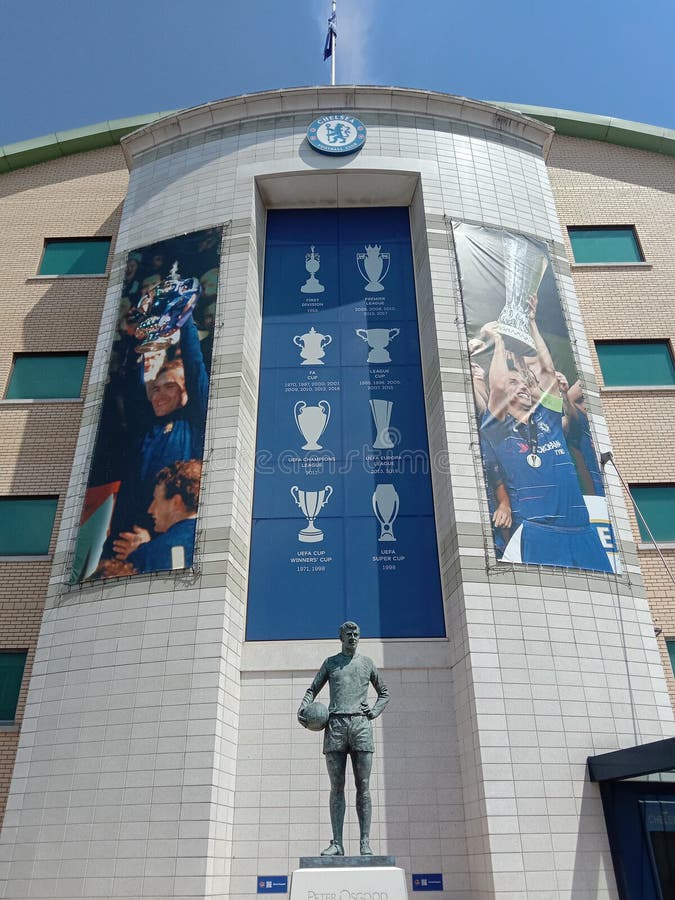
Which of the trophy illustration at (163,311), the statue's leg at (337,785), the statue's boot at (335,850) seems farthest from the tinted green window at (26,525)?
the statue's boot at (335,850)

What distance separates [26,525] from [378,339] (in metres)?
10.3

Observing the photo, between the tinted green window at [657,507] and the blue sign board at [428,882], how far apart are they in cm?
945

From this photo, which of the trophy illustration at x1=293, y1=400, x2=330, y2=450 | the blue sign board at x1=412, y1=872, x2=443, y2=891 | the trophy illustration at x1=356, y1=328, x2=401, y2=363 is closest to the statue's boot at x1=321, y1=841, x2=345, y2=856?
the blue sign board at x1=412, y1=872, x2=443, y2=891

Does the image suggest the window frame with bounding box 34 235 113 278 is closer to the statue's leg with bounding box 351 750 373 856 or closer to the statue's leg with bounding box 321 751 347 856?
the statue's leg with bounding box 321 751 347 856

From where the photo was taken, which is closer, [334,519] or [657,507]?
[334,519]

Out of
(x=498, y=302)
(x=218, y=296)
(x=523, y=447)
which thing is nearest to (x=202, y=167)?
(x=218, y=296)

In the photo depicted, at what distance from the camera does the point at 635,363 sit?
2156 cm

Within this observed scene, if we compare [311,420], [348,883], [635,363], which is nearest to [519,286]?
[635,363]

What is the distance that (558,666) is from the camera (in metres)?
14.4

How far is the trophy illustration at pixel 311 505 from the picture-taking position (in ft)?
55.4

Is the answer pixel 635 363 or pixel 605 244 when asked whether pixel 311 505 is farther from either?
pixel 605 244

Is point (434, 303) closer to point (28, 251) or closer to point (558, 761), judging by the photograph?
point (558, 761)

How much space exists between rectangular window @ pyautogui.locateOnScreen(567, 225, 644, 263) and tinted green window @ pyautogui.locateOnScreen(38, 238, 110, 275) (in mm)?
15255

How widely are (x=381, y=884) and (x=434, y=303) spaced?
1315 centimetres
